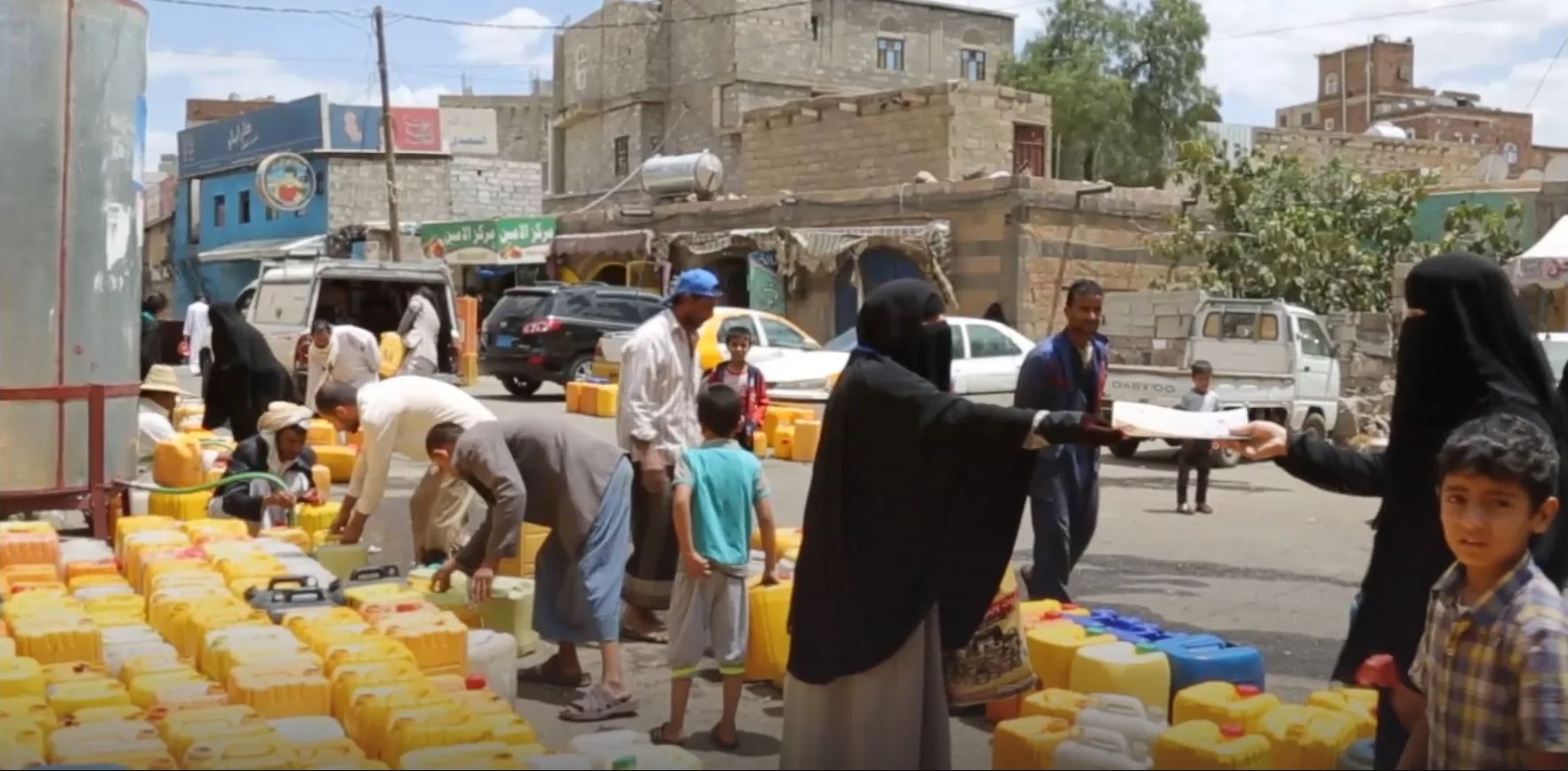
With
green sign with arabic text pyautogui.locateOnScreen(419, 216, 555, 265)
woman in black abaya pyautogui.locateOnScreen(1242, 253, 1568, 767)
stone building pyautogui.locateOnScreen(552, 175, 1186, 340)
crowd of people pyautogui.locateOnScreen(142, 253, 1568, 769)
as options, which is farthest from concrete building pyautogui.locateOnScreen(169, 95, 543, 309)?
woman in black abaya pyautogui.locateOnScreen(1242, 253, 1568, 767)

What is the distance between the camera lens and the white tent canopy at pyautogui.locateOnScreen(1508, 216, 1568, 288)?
1695 cm

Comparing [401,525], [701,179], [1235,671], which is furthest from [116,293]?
[701,179]

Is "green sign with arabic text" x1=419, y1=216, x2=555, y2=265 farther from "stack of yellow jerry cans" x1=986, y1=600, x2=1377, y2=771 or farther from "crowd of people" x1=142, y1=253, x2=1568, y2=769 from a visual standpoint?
"stack of yellow jerry cans" x1=986, y1=600, x2=1377, y2=771

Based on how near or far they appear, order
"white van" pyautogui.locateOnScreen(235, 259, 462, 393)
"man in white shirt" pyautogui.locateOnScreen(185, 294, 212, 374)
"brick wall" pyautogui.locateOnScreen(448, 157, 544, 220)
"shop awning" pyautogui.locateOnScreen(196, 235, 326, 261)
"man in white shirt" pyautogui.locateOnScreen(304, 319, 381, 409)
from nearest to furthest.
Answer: "man in white shirt" pyautogui.locateOnScreen(304, 319, 381, 409), "white van" pyautogui.locateOnScreen(235, 259, 462, 393), "man in white shirt" pyautogui.locateOnScreen(185, 294, 212, 374), "shop awning" pyautogui.locateOnScreen(196, 235, 326, 261), "brick wall" pyautogui.locateOnScreen(448, 157, 544, 220)

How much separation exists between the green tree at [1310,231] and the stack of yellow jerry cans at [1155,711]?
52.1 feet

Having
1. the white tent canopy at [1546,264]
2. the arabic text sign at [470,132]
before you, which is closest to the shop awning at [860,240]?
the white tent canopy at [1546,264]

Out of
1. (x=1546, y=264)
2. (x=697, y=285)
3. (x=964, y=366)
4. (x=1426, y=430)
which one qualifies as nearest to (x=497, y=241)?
(x=964, y=366)

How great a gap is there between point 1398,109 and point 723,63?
23.9m

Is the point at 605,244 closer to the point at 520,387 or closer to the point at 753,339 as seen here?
the point at 520,387

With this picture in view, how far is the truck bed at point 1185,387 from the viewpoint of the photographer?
15828 mm

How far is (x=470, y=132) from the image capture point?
42.1 meters

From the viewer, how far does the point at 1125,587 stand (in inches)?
350

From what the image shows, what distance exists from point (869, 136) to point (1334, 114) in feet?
114

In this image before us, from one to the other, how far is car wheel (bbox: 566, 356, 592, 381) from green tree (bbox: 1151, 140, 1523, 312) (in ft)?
27.7
